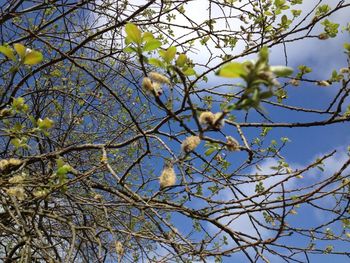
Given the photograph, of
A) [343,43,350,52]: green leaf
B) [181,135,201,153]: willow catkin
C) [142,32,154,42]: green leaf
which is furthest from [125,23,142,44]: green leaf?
[343,43,350,52]: green leaf

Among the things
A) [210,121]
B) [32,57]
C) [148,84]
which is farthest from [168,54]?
[32,57]

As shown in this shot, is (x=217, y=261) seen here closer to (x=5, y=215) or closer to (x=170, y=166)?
(x=5, y=215)

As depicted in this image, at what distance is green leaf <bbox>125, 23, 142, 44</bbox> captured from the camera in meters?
1.15

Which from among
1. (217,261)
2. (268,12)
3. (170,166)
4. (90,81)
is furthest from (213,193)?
(90,81)

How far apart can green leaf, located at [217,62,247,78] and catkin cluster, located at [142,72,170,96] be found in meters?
0.27

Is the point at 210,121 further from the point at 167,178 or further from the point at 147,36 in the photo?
the point at 167,178

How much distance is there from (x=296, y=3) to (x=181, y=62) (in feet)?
6.38

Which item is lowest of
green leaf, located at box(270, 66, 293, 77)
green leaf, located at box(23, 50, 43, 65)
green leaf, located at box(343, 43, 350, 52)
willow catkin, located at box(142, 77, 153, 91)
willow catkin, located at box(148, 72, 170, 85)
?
green leaf, located at box(270, 66, 293, 77)

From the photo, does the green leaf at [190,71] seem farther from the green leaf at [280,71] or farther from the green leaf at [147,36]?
the green leaf at [280,71]

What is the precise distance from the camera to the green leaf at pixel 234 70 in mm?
784

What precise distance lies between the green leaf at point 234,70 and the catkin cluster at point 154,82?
27 cm

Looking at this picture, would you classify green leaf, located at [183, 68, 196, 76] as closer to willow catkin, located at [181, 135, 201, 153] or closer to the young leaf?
the young leaf

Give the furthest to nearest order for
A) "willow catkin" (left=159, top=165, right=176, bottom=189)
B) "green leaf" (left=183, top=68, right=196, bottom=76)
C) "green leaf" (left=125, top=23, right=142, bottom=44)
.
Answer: "willow catkin" (left=159, top=165, right=176, bottom=189) < "green leaf" (left=183, top=68, right=196, bottom=76) < "green leaf" (left=125, top=23, right=142, bottom=44)

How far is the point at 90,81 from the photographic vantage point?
5191 mm
